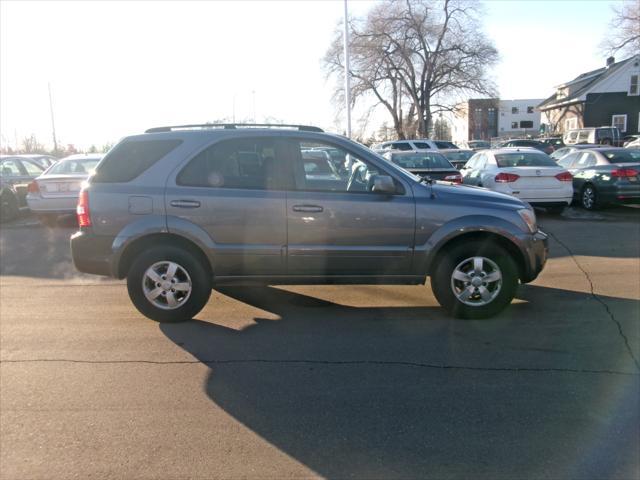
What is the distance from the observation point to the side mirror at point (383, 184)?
15.9 feet

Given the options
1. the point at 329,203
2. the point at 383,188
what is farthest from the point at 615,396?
the point at 329,203

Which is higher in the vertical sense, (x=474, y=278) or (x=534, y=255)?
(x=534, y=255)

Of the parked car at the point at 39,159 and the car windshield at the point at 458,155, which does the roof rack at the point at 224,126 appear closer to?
the parked car at the point at 39,159

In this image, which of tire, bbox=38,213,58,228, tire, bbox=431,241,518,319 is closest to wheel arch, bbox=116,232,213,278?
tire, bbox=431,241,518,319

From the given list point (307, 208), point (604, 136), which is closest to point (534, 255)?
point (307, 208)

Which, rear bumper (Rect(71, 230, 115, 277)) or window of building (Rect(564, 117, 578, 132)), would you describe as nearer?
rear bumper (Rect(71, 230, 115, 277))

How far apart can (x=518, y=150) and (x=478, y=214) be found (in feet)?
25.1

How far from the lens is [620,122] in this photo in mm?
46250

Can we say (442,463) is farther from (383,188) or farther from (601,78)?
(601,78)

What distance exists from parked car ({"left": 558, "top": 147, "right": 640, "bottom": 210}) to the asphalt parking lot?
6.52 m

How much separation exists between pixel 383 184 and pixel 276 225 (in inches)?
43.5

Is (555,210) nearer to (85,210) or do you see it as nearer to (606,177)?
(606,177)

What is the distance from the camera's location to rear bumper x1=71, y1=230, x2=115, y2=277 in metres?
5.04

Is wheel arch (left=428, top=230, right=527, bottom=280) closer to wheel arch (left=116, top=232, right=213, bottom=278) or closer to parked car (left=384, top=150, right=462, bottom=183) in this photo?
wheel arch (left=116, top=232, right=213, bottom=278)
